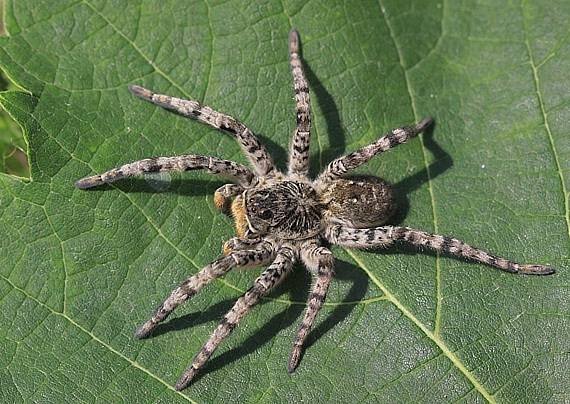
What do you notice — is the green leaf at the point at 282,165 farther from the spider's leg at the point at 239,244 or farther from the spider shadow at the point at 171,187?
the spider's leg at the point at 239,244

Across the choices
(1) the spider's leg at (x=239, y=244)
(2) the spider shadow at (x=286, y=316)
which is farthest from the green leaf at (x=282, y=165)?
(1) the spider's leg at (x=239, y=244)

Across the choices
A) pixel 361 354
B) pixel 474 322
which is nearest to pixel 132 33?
pixel 361 354

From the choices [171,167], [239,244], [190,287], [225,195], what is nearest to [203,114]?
[171,167]

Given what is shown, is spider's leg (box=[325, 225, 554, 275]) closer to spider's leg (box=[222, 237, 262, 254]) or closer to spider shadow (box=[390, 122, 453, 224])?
spider shadow (box=[390, 122, 453, 224])

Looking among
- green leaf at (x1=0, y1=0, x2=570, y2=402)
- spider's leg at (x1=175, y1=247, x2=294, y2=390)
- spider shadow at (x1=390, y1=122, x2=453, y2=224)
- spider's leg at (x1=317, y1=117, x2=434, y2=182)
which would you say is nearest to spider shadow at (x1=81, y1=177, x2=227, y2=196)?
green leaf at (x1=0, y1=0, x2=570, y2=402)

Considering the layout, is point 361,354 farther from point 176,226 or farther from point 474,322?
point 176,226

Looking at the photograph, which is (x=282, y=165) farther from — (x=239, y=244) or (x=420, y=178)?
(x=420, y=178)
